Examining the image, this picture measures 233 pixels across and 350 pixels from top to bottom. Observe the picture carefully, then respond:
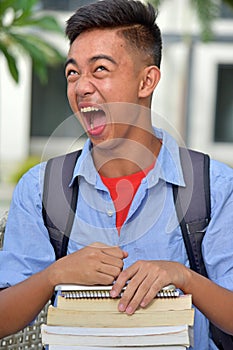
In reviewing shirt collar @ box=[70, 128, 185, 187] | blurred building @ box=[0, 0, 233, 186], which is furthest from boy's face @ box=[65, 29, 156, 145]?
blurred building @ box=[0, 0, 233, 186]

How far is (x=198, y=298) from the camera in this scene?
69.5 inches

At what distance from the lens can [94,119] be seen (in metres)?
1.87

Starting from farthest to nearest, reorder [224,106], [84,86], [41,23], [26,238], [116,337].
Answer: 1. [224,106]
2. [41,23]
3. [26,238]
4. [84,86]
5. [116,337]

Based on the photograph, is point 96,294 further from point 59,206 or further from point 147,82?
point 147,82

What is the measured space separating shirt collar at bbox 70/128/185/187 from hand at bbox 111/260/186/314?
33cm

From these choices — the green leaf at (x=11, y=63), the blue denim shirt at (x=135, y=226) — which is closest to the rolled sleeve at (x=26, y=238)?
the blue denim shirt at (x=135, y=226)

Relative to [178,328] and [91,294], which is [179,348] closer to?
[178,328]

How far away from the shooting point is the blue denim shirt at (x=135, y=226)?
1.92 metres

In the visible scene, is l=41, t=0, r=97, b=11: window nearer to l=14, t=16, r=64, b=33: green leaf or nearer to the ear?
l=14, t=16, r=64, b=33: green leaf

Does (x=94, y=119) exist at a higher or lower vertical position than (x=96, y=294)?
higher

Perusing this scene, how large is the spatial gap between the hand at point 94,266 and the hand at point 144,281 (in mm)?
25

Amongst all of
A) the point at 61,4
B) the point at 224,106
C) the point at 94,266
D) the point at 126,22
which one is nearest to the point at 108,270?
the point at 94,266

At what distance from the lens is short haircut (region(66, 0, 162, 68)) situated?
6.28 feet

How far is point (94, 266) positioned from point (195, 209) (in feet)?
1.17
